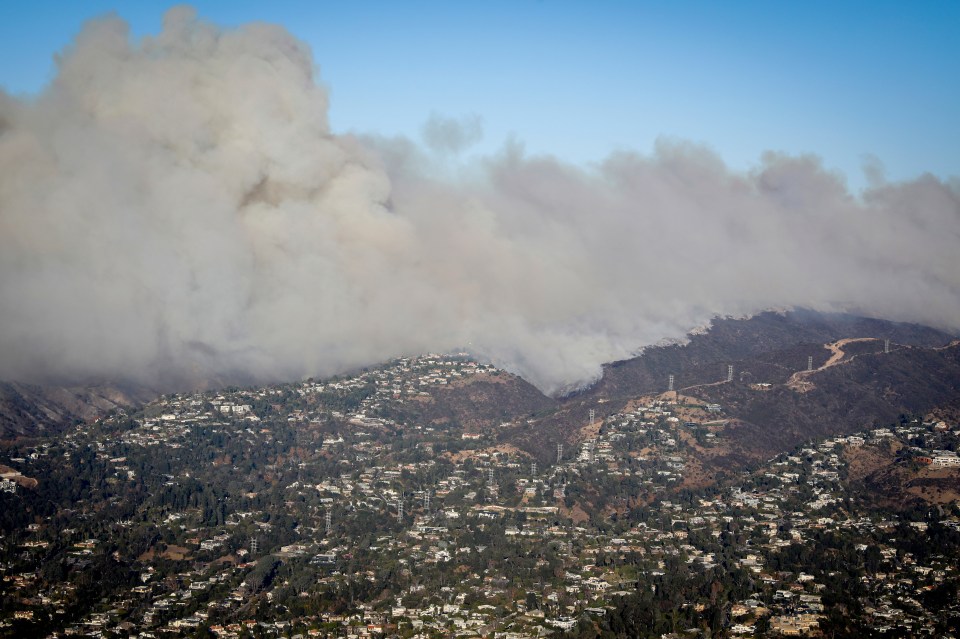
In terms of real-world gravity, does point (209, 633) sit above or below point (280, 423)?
below

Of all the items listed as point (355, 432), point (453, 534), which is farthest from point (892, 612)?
point (355, 432)

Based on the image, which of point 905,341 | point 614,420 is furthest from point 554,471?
point 905,341

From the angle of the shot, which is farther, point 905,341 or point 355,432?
point 905,341

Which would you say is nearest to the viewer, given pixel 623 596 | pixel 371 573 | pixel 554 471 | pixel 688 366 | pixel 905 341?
pixel 623 596

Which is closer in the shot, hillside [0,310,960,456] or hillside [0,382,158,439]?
hillside [0,382,158,439]

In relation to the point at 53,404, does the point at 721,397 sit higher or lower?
lower

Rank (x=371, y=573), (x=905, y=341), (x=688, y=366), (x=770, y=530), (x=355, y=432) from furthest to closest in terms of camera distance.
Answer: (x=905, y=341) → (x=688, y=366) → (x=355, y=432) → (x=770, y=530) → (x=371, y=573)

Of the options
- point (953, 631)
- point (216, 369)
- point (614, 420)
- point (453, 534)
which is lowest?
point (953, 631)

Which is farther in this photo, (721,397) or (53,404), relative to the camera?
(721,397)

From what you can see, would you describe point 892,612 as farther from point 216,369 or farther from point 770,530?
point 216,369

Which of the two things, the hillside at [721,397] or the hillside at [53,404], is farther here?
the hillside at [721,397]
